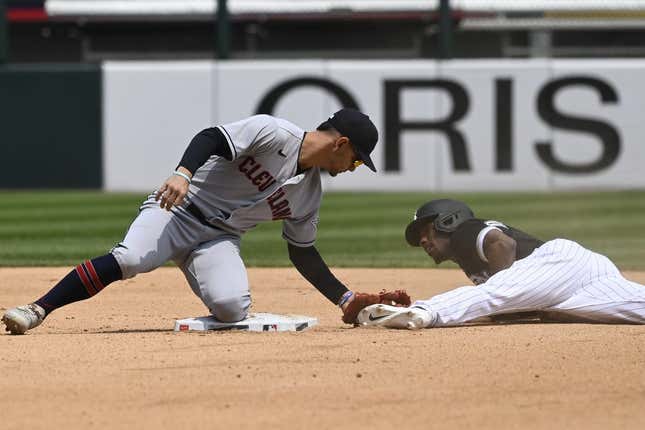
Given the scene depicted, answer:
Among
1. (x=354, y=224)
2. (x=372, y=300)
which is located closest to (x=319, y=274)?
(x=372, y=300)

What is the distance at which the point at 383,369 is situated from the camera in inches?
179

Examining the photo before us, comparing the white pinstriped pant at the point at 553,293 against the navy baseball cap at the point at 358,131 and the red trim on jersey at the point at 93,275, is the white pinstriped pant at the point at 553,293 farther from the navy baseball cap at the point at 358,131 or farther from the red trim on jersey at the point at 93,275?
the red trim on jersey at the point at 93,275

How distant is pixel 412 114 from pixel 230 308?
10844mm

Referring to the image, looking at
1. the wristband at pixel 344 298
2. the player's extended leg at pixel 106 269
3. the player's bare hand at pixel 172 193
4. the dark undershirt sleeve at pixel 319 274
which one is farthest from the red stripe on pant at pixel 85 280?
the wristband at pixel 344 298

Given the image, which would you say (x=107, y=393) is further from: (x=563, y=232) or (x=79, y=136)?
(x=79, y=136)

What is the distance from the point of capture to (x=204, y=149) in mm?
5234

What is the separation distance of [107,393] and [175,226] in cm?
158

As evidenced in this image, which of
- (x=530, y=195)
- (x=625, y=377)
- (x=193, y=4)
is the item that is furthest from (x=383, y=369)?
(x=193, y=4)

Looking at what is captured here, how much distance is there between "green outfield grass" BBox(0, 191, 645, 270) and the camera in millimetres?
10148

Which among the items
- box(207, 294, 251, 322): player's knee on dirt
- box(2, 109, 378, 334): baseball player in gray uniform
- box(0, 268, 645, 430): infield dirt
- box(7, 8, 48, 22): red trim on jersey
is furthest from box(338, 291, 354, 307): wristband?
box(7, 8, 48, 22): red trim on jersey

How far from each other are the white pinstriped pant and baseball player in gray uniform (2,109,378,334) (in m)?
0.59

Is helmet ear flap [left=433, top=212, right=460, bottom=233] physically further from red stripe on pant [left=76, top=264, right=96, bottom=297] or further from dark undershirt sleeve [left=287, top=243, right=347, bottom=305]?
red stripe on pant [left=76, top=264, right=96, bottom=297]

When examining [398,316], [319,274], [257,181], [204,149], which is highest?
[204,149]

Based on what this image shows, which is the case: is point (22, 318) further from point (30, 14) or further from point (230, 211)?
point (30, 14)
